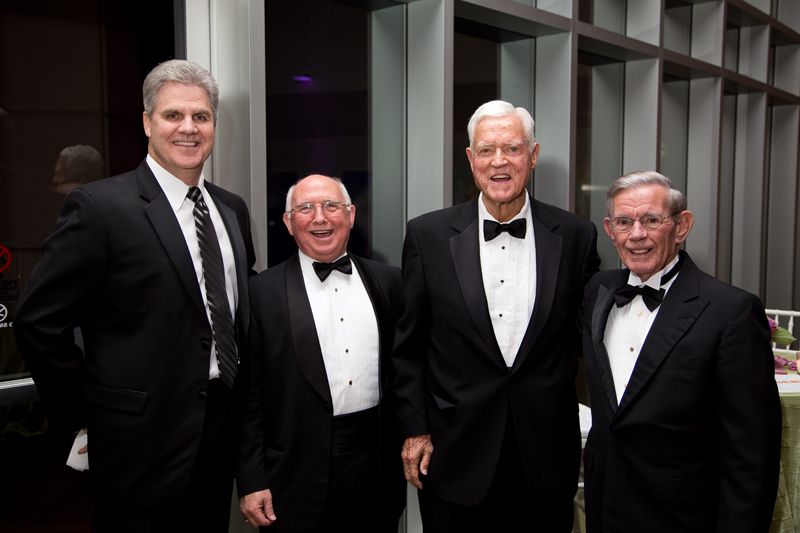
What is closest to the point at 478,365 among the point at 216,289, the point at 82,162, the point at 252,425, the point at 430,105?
the point at 252,425

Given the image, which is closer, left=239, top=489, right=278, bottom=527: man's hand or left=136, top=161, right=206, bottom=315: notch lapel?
left=136, top=161, right=206, bottom=315: notch lapel

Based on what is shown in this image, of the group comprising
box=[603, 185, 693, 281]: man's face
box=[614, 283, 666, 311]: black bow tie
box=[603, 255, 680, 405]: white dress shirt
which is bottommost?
box=[603, 255, 680, 405]: white dress shirt

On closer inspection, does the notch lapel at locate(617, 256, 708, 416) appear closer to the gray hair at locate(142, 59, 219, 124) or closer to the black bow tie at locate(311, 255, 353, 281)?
the black bow tie at locate(311, 255, 353, 281)

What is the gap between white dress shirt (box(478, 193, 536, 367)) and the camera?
2.30 meters

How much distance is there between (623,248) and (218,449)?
1.29 m

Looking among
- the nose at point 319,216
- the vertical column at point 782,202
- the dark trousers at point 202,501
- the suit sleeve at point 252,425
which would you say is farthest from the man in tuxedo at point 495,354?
the vertical column at point 782,202

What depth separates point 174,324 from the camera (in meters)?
1.97

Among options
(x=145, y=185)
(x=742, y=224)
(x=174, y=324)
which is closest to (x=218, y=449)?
(x=174, y=324)

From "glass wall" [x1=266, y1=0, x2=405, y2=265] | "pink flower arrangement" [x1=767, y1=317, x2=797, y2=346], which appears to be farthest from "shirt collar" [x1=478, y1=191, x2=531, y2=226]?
"pink flower arrangement" [x1=767, y1=317, x2=797, y2=346]

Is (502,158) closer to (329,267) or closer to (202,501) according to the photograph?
(329,267)

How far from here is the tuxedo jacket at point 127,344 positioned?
187cm

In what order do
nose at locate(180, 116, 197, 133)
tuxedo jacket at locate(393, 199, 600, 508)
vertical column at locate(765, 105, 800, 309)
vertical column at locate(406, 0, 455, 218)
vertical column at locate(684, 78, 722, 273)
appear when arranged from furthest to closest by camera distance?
vertical column at locate(765, 105, 800, 309), vertical column at locate(684, 78, 722, 273), vertical column at locate(406, 0, 455, 218), tuxedo jacket at locate(393, 199, 600, 508), nose at locate(180, 116, 197, 133)

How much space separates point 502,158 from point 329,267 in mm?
648

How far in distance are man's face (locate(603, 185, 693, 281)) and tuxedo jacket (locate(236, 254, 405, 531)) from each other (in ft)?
3.15
